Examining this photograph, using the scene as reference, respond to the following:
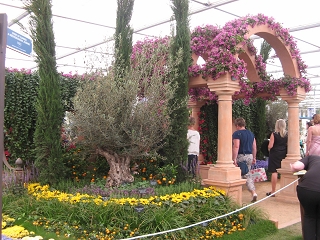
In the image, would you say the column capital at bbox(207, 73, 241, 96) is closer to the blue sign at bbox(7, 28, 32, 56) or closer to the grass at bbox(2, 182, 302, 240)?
the grass at bbox(2, 182, 302, 240)

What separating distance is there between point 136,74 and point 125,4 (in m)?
1.84

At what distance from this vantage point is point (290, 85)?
23.4 feet

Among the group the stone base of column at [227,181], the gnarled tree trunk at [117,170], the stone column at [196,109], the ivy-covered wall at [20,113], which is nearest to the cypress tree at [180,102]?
the stone base of column at [227,181]

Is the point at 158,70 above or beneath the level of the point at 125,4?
beneath

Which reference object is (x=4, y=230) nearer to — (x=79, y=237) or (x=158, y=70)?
(x=79, y=237)

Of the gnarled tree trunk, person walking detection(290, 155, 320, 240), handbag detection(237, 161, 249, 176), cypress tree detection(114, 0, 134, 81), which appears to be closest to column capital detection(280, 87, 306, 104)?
handbag detection(237, 161, 249, 176)

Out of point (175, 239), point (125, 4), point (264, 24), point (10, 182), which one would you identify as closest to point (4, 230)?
point (10, 182)

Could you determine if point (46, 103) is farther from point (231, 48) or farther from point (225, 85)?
point (231, 48)

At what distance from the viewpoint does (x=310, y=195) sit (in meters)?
3.67

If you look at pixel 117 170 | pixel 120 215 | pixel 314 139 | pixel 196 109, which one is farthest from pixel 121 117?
pixel 196 109

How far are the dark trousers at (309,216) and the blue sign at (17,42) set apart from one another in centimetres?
318

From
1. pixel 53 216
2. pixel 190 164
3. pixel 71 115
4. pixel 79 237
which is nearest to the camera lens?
pixel 79 237

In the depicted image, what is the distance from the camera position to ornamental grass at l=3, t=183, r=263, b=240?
412 cm

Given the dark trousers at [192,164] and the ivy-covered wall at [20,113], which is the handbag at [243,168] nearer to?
the dark trousers at [192,164]
